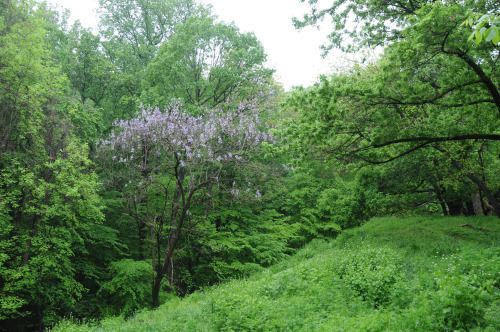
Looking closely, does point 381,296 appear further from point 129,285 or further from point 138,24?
point 138,24

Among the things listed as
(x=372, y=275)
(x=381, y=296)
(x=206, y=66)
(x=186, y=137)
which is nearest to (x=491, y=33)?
(x=381, y=296)

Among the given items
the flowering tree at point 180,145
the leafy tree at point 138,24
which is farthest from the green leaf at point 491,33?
the leafy tree at point 138,24

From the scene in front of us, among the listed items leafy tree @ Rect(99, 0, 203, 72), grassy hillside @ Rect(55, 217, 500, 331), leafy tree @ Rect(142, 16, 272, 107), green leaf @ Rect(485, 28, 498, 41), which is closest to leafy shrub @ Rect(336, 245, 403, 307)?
grassy hillside @ Rect(55, 217, 500, 331)

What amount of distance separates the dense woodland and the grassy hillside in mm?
2961

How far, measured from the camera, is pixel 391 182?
44.2 ft

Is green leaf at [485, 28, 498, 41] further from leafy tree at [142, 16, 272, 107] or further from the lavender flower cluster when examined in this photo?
leafy tree at [142, 16, 272, 107]

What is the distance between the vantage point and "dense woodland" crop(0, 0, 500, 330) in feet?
29.1

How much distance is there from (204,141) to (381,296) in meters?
8.54

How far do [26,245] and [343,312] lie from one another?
12.2 meters

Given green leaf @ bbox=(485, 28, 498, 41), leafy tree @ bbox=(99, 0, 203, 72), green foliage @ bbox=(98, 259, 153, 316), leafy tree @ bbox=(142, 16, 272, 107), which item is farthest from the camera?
leafy tree @ bbox=(99, 0, 203, 72)

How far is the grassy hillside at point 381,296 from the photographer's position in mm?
4383

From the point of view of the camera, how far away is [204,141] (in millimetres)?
12898

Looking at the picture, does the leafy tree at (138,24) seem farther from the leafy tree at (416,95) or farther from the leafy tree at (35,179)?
the leafy tree at (416,95)

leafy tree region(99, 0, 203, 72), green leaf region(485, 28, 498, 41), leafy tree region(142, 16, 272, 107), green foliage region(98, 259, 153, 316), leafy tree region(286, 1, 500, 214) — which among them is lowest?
green foliage region(98, 259, 153, 316)
